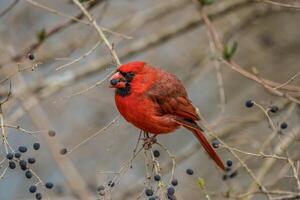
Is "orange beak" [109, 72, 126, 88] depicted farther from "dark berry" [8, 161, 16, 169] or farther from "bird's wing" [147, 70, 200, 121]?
"dark berry" [8, 161, 16, 169]

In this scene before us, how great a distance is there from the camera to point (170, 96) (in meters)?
4.43

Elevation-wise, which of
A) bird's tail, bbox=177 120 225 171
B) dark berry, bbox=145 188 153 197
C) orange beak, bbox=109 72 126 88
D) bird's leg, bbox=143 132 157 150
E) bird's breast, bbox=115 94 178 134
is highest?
orange beak, bbox=109 72 126 88

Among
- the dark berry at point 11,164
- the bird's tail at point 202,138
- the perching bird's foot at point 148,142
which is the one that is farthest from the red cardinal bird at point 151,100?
the dark berry at point 11,164

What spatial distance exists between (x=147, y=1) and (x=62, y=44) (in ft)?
4.69

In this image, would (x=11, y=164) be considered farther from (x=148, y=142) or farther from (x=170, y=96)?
(x=170, y=96)

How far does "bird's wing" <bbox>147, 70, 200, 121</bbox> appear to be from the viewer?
4387 millimetres

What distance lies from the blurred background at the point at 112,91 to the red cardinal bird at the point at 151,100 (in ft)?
2.20

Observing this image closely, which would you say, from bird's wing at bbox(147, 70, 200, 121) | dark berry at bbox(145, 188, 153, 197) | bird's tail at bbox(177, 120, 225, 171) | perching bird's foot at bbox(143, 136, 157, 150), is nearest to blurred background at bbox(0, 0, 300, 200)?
bird's tail at bbox(177, 120, 225, 171)

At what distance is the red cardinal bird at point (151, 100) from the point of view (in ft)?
13.7

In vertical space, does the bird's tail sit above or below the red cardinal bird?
below

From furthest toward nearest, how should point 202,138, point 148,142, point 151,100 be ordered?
point 202,138 < point 151,100 < point 148,142

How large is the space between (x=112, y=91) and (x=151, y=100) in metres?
2.06

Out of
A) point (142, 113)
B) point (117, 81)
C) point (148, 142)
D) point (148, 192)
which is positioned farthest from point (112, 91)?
point (148, 192)

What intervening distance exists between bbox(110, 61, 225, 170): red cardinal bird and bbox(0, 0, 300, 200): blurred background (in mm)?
670
